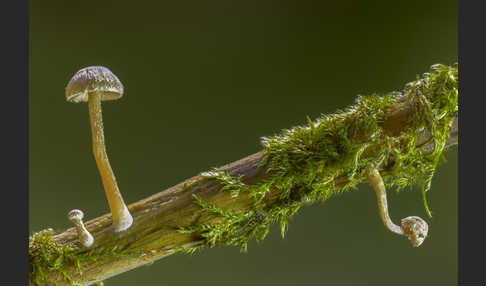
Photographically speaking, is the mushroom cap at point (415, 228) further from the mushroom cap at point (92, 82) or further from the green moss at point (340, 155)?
the mushroom cap at point (92, 82)

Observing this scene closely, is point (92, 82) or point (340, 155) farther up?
point (92, 82)

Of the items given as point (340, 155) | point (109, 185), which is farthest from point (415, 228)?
point (109, 185)


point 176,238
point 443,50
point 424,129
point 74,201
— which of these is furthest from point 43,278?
point 443,50

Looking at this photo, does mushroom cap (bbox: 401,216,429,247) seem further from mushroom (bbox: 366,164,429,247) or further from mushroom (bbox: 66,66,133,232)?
mushroom (bbox: 66,66,133,232)

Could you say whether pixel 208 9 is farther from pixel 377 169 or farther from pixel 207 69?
pixel 377 169

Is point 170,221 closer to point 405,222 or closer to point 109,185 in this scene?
point 109,185

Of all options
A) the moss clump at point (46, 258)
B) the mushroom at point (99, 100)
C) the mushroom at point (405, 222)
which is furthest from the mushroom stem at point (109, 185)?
the mushroom at point (405, 222)

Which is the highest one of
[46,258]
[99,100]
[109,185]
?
[99,100]
